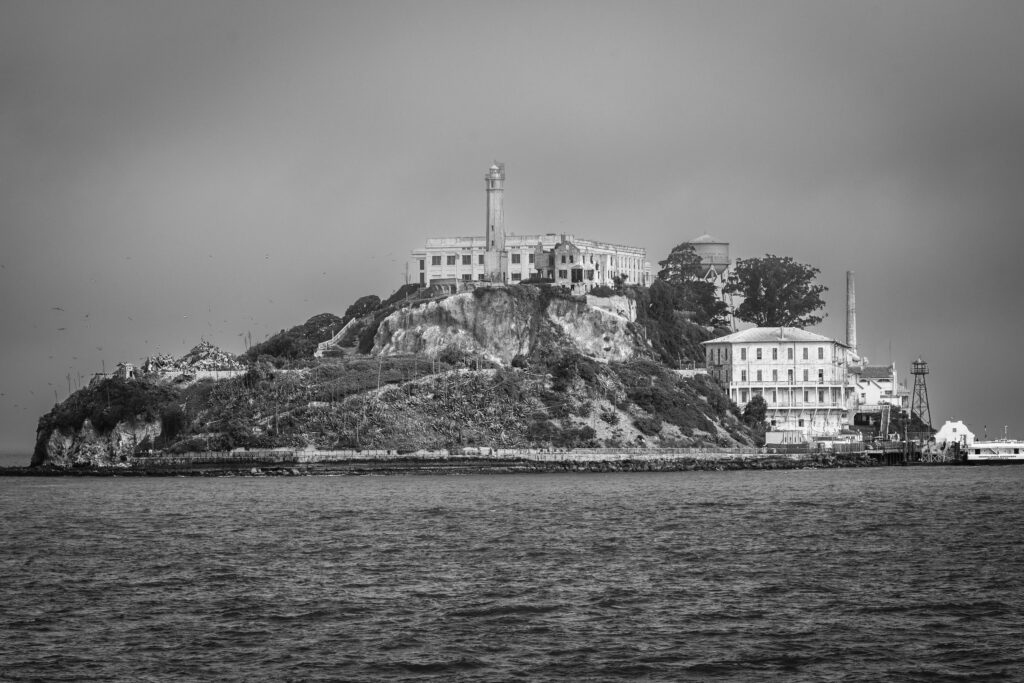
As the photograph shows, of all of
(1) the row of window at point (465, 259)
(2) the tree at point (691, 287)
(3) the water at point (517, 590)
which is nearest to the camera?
(3) the water at point (517, 590)

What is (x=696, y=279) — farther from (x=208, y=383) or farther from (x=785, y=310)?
(x=208, y=383)

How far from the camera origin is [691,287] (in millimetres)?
164875

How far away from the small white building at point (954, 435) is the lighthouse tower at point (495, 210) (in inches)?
1724

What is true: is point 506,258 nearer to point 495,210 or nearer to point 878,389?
point 495,210

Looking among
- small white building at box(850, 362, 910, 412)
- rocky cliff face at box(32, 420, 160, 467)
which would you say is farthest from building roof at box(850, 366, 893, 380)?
rocky cliff face at box(32, 420, 160, 467)

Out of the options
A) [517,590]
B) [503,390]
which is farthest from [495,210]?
[517,590]

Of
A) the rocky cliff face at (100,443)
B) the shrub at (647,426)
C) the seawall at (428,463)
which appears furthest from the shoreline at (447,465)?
the shrub at (647,426)

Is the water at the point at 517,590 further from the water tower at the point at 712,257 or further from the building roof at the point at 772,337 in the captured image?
the water tower at the point at 712,257

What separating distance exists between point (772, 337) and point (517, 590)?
335 ft

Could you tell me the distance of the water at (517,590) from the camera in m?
33.4

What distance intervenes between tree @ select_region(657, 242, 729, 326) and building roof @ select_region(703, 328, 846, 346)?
14.1m

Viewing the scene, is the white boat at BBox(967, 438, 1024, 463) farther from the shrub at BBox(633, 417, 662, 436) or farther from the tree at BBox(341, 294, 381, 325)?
the tree at BBox(341, 294, 381, 325)

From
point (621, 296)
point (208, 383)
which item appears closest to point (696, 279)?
point (621, 296)

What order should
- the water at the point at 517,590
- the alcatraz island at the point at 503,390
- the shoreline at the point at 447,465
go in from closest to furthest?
the water at the point at 517,590 < the shoreline at the point at 447,465 < the alcatraz island at the point at 503,390
